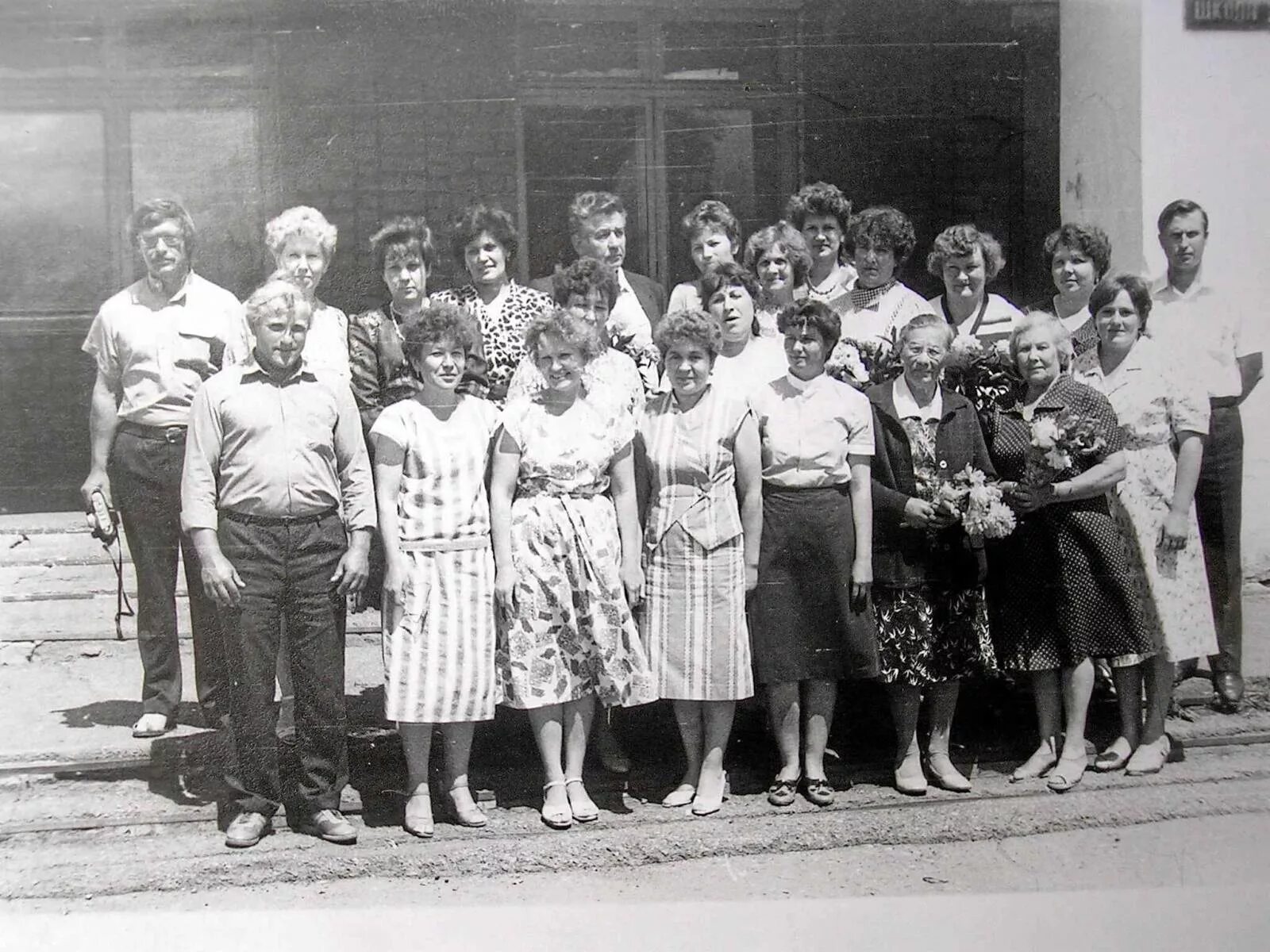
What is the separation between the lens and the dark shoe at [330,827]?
3.54 m

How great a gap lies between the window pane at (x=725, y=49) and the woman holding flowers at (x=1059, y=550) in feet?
4.53

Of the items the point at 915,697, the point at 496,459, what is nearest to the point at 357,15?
the point at 496,459

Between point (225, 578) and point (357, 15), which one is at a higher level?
point (357, 15)

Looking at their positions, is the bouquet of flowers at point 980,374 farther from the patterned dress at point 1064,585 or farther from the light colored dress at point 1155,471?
the light colored dress at point 1155,471

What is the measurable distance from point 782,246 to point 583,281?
0.73 metres

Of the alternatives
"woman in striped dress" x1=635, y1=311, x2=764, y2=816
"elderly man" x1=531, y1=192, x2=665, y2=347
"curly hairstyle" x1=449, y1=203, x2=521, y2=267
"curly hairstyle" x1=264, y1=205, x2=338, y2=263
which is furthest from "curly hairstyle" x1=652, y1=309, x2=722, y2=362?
"curly hairstyle" x1=264, y1=205, x2=338, y2=263

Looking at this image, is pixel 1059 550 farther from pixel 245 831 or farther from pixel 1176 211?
pixel 245 831

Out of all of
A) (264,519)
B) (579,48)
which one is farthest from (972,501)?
(579,48)

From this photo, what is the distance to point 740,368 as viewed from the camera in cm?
386

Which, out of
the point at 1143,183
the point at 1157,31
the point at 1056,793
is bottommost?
the point at 1056,793

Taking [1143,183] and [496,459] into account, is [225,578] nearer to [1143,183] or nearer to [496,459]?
[496,459]

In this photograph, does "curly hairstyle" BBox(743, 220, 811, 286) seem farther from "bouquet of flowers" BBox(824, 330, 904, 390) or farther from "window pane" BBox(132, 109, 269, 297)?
"window pane" BBox(132, 109, 269, 297)

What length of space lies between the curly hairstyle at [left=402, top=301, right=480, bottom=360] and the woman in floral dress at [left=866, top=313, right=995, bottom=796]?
136cm

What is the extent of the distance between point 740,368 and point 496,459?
0.89m
